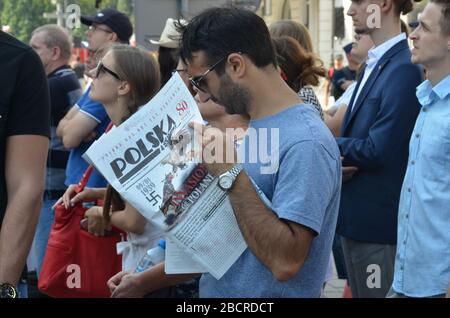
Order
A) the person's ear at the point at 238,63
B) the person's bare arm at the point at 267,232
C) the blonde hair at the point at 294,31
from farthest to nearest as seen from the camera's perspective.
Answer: the blonde hair at the point at 294,31
the person's ear at the point at 238,63
the person's bare arm at the point at 267,232

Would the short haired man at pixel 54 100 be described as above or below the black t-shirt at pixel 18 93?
below

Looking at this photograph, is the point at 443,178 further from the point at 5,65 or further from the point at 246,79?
the point at 5,65

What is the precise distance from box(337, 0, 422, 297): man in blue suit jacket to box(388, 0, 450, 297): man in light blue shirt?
80 centimetres

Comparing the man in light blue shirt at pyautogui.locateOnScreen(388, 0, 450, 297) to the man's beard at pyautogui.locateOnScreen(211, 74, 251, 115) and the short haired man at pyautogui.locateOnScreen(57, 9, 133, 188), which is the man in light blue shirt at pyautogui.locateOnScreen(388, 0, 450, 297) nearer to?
the man's beard at pyautogui.locateOnScreen(211, 74, 251, 115)

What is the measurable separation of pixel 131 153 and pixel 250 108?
1.30 ft

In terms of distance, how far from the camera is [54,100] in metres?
6.57

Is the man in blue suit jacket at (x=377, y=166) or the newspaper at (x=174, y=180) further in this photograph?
the man in blue suit jacket at (x=377, y=166)

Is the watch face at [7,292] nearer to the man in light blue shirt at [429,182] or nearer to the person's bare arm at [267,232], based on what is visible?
the person's bare arm at [267,232]

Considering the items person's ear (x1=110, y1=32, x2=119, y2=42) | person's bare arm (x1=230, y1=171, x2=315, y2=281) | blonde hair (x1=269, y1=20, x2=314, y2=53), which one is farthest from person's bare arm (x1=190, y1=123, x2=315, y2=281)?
person's ear (x1=110, y1=32, x2=119, y2=42)

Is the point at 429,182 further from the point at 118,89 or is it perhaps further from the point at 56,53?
the point at 56,53

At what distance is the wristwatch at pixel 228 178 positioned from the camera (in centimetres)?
257

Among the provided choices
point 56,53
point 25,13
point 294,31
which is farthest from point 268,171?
point 25,13

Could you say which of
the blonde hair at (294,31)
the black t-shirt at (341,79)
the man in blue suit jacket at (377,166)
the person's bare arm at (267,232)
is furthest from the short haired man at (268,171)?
the black t-shirt at (341,79)
